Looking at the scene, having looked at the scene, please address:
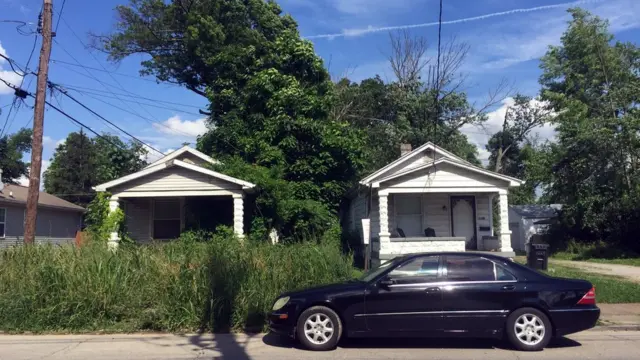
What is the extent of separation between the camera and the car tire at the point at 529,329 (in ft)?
28.0

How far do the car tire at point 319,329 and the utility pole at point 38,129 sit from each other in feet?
29.1

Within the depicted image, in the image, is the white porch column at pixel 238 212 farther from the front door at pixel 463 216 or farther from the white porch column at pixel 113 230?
the front door at pixel 463 216

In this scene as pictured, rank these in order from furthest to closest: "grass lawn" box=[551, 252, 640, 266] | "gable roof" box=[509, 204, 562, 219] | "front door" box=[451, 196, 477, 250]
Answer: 1. "gable roof" box=[509, 204, 562, 219]
2. "grass lawn" box=[551, 252, 640, 266]
3. "front door" box=[451, 196, 477, 250]

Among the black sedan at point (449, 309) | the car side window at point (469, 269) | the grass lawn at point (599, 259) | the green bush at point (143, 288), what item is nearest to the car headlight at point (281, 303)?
the black sedan at point (449, 309)

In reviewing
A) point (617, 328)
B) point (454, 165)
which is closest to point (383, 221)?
point (454, 165)

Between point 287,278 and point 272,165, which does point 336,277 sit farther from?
point 272,165

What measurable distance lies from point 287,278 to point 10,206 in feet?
68.7

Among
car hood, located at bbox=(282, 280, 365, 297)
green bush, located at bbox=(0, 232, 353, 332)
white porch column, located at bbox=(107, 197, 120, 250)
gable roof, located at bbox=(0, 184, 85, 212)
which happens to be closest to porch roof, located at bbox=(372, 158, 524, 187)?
green bush, located at bbox=(0, 232, 353, 332)

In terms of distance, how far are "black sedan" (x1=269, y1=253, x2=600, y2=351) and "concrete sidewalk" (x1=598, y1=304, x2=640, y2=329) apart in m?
2.76

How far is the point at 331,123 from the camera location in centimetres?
2358

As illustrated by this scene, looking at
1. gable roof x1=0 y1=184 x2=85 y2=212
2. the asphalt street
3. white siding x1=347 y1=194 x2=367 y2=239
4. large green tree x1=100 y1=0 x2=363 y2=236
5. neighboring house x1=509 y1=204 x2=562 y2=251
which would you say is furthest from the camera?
neighboring house x1=509 y1=204 x2=562 y2=251

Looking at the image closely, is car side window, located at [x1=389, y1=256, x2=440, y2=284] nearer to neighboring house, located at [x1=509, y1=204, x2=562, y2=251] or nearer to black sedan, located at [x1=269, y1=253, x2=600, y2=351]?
black sedan, located at [x1=269, y1=253, x2=600, y2=351]

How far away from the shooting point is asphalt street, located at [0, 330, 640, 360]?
836 cm

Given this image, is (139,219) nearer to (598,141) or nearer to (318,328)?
(318,328)
